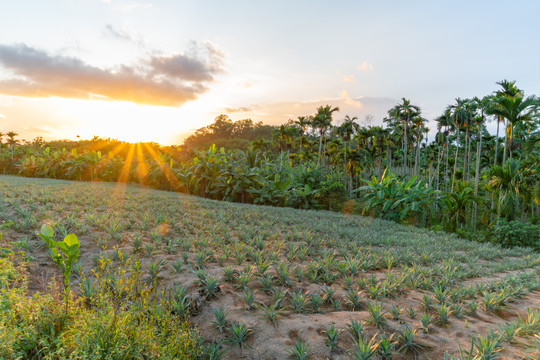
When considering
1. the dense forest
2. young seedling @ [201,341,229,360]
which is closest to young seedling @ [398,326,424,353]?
young seedling @ [201,341,229,360]

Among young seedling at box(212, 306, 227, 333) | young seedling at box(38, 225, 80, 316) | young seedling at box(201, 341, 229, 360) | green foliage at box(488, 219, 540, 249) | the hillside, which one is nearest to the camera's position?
young seedling at box(38, 225, 80, 316)

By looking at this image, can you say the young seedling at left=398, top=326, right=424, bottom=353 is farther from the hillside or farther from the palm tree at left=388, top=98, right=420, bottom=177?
the palm tree at left=388, top=98, right=420, bottom=177

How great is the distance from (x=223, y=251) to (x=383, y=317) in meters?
3.54

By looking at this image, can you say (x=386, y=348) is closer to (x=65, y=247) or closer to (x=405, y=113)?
(x=65, y=247)

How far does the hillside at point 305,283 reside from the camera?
132 inches

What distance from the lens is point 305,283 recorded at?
15.8ft

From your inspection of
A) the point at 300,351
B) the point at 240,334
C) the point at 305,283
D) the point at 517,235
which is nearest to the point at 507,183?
the point at 517,235

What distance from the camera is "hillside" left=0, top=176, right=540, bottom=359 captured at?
3.35 metres

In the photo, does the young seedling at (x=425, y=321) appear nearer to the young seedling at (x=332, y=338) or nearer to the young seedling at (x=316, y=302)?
the young seedling at (x=332, y=338)

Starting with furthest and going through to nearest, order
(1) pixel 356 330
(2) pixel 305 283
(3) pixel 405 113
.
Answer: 1. (3) pixel 405 113
2. (2) pixel 305 283
3. (1) pixel 356 330

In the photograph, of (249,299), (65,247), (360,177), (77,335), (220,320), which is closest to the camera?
(77,335)

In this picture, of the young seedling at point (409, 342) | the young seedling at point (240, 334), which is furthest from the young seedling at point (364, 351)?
the young seedling at point (240, 334)

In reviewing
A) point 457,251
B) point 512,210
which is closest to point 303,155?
point 512,210

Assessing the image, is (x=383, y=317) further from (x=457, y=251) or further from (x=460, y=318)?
(x=457, y=251)
